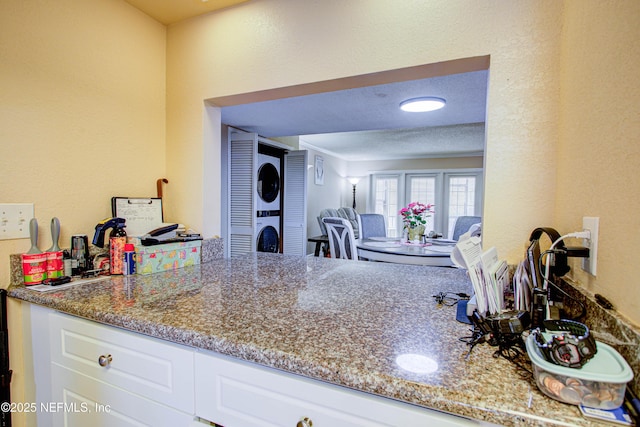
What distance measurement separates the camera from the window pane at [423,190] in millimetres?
7570

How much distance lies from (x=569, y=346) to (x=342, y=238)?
9.34 feet

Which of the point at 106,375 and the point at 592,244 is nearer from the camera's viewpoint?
the point at 592,244

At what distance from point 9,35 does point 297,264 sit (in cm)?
146

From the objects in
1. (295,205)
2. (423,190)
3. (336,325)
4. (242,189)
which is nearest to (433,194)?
(423,190)

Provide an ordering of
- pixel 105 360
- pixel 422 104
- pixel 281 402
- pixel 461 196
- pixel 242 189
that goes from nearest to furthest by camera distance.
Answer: pixel 281 402 → pixel 105 360 → pixel 422 104 → pixel 242 189 → pixel 461 196

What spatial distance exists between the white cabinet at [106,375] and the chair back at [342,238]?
251cm

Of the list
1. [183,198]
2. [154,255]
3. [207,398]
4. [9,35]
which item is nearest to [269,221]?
[183,198]

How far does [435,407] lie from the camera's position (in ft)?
1.80

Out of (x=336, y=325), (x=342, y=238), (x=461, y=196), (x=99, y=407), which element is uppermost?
(x=461, y=196)

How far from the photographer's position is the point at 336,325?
0.81 m

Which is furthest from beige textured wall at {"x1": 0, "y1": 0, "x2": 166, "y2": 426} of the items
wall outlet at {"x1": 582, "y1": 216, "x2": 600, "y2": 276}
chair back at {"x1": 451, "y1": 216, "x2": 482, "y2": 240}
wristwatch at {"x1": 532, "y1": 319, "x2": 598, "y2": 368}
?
chair back at {"x1": 451, "y1": 216, "x2": 482, "y2": 240}

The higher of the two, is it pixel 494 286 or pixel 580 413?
pixel 494 286

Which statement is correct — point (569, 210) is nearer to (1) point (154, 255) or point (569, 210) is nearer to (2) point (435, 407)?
(2) point (435, 407)

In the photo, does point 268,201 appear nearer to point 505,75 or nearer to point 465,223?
point 465,223
